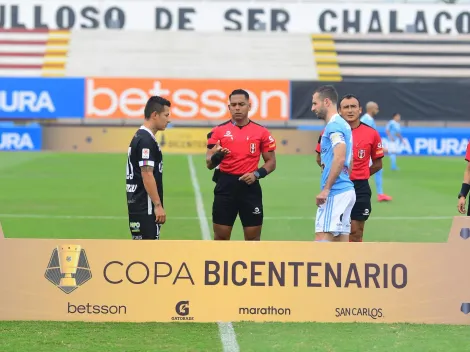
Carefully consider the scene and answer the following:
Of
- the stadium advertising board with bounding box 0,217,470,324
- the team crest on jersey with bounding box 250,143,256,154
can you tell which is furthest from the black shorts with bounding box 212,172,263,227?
the stadium advertising board with bounding box 0,217,470,324

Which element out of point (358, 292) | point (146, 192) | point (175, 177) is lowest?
point (175, 177)

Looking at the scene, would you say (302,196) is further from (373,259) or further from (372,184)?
(373,259)

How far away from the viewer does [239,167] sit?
962 cm

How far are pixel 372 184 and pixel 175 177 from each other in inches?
218

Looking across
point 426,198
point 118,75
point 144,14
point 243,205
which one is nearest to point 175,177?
point 426,198

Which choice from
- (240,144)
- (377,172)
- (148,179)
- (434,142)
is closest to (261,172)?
(240,144)

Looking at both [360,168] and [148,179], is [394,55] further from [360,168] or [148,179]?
[148,179]

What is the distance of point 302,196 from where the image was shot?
71.4ft

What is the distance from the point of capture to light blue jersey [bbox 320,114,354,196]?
340 inches

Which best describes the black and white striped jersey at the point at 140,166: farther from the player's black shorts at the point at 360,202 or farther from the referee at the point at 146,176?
the player's black shorts at the point at 360,202

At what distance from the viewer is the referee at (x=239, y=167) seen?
9.52 metres

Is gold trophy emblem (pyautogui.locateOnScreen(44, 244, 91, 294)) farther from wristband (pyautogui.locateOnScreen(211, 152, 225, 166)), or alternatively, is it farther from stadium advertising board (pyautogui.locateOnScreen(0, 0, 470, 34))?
stadium advertising board (pyautogui.locateOnScreen(0, 0, 470, 34))

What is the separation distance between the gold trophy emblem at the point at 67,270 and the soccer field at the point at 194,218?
0.37 metres

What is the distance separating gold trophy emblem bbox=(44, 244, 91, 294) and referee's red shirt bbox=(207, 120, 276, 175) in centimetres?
197
